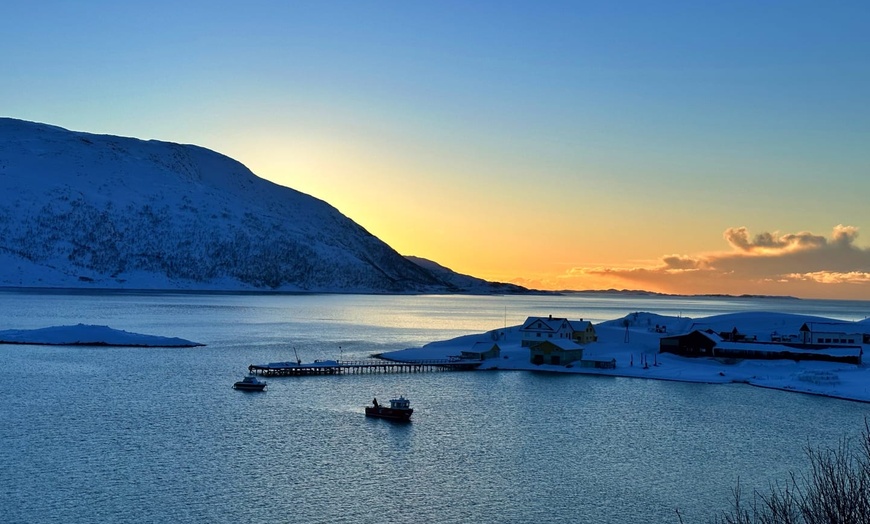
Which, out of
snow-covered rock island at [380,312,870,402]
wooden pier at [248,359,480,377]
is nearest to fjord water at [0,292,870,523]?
wooden pier at [248,359,480,377]

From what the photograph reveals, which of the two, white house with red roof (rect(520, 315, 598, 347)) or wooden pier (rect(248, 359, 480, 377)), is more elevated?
white house with red roof (rect(520, 315, 598, 347))

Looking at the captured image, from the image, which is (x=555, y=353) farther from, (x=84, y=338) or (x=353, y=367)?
(x=84, y=338)

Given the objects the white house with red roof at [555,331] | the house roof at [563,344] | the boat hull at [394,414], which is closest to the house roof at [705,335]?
the white house with red roof at [555,331]

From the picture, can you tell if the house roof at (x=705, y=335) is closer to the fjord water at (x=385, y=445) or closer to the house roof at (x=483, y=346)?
the fjord water at (x=385, y=445)

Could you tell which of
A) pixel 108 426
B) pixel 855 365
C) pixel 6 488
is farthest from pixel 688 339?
pixel 6 488

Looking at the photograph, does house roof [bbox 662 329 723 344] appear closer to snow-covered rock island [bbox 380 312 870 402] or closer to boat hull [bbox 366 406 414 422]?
snow-covered rock island [bbox 380 312 870 402]

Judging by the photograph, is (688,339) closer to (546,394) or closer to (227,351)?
(546,394)
